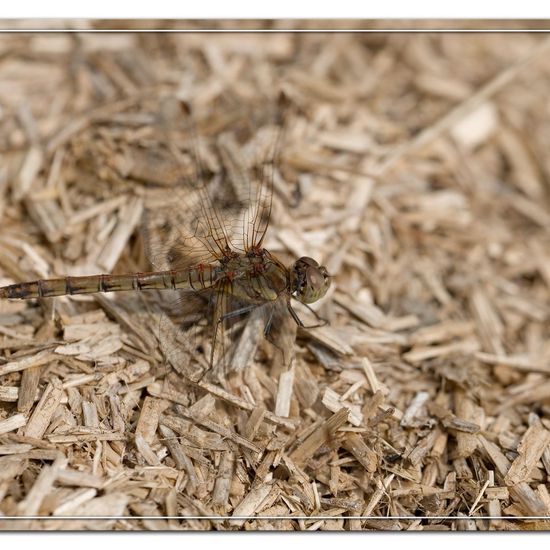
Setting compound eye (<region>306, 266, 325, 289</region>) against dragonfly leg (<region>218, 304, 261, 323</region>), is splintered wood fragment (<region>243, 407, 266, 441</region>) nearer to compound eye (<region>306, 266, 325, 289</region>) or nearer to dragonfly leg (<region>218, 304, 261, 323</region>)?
dragonfly leg (<region>218, 304, 261, 323</region>)

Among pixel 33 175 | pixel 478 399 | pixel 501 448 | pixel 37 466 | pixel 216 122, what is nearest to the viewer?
pixel 37 466

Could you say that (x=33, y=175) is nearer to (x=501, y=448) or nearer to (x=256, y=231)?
(x=256, y=231)

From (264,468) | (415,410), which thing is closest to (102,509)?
(264,468)

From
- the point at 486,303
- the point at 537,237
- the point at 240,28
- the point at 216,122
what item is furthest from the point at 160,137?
the point at 537,237

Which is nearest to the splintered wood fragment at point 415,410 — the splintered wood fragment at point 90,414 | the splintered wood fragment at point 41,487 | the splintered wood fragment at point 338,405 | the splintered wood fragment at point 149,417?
A: the splintered wood fragment at point 338,405

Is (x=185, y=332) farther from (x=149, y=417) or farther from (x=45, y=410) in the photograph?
(x=45, y=410)

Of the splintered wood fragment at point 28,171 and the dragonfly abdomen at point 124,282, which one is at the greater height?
the splintered wood fragment at point 28,171

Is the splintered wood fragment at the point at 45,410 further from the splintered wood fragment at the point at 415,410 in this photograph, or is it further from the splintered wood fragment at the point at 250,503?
the splintered wood fragment at the point at 415,410
